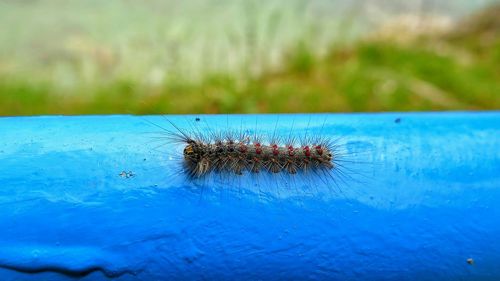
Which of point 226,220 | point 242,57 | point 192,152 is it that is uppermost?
point 242,57

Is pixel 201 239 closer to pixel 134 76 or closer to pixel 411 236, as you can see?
pixel 411 236

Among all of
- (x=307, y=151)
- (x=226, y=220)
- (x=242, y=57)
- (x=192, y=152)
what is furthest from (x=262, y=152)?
(x=242, y=57)

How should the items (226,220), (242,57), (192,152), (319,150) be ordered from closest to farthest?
(226,220), (192,152), (319,150), (242,57)

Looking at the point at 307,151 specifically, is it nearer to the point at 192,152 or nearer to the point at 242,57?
the point at 192,152

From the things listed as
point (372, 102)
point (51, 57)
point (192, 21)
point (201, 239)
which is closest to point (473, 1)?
point (372, 102)

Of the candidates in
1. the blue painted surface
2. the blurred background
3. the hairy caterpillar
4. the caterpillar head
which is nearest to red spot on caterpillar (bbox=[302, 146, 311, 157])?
the hairy caterpillar

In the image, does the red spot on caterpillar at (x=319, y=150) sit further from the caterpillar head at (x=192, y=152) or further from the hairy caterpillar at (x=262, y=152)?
the caterpillar head at (x=192, y=152)
